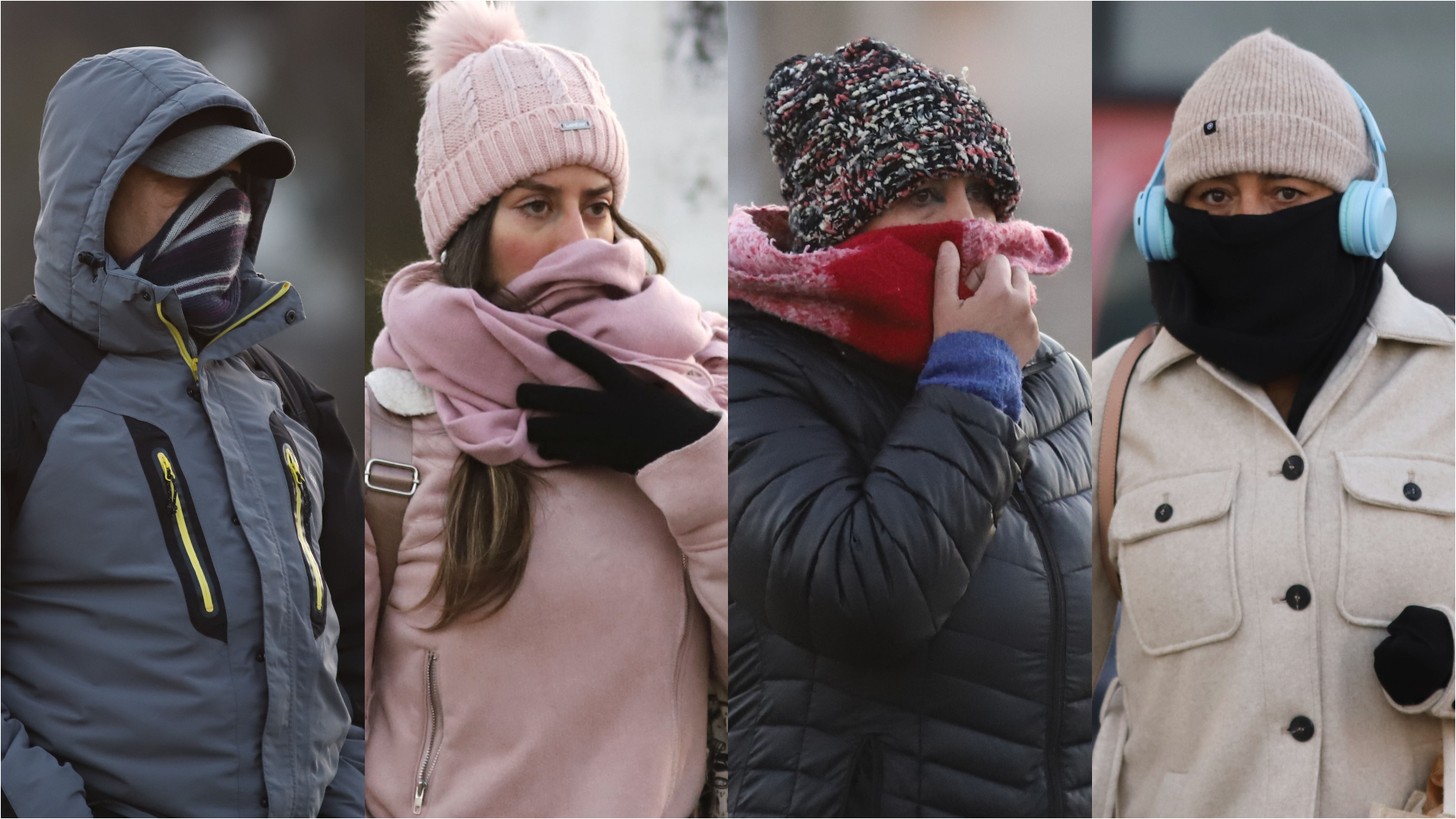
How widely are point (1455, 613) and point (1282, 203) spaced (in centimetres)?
74

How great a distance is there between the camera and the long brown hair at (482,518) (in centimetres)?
188

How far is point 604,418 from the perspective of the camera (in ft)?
6.15

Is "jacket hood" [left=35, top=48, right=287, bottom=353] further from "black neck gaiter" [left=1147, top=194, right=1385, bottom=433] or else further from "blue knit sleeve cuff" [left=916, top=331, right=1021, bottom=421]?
"black neck gaiter" [left=1147, top=194, right=1385, bottom=433]

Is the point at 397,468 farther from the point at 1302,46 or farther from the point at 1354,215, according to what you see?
the point at 1302,46

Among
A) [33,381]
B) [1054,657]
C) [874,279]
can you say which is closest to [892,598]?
[1054,657]

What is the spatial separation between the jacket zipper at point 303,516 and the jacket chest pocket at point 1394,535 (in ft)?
5.53

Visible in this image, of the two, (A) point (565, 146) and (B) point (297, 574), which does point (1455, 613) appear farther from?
(B) point (297, 574)

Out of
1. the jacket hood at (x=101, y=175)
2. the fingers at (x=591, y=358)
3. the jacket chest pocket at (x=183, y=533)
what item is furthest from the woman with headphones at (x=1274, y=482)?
the jacket hood at (x=101, y=175)

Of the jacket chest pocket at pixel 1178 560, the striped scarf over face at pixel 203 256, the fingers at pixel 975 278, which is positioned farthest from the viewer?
the jacket chest pocket at pixel 1178 560

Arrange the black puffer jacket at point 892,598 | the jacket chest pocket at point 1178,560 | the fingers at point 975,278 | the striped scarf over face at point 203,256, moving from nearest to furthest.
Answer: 1. the black puffer jacket at point 892,598
2. the fingers at point 975,278
3. the striped scarf over face at point 203,256
4. the jacket chest pocket at point 1178,560

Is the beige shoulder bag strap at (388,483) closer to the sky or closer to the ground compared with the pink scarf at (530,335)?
closer to the ground

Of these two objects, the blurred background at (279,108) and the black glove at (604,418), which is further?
the blurred background at (279,108)

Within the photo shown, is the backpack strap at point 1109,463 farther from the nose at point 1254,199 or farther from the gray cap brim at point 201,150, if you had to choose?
the gray cap brim at point 201,150

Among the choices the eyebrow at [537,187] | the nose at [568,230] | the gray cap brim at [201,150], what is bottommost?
the nose at [568,230]
